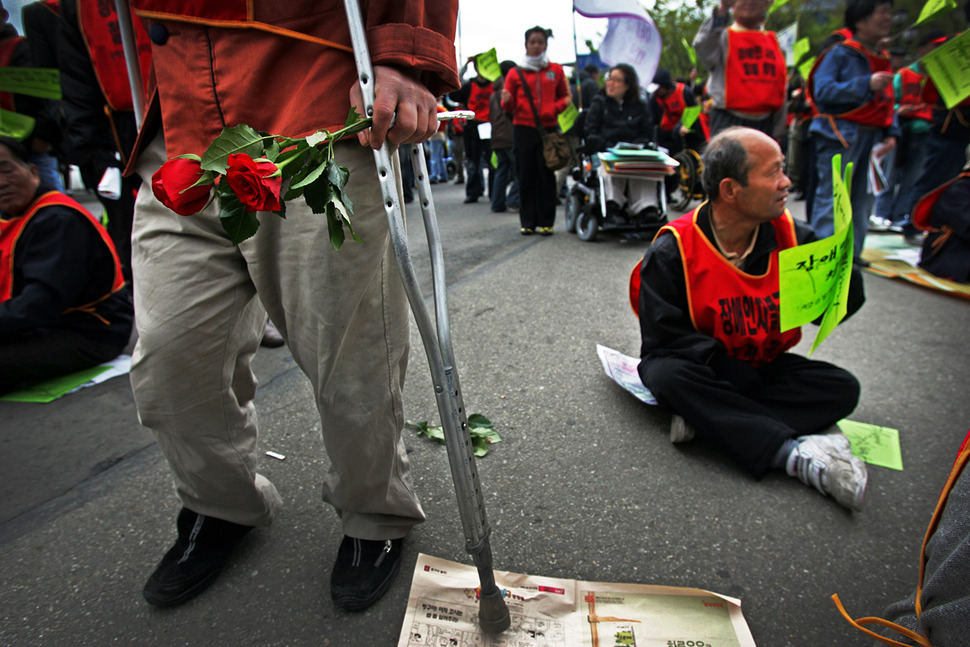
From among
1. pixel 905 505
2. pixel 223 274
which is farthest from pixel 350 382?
pixel 905 505

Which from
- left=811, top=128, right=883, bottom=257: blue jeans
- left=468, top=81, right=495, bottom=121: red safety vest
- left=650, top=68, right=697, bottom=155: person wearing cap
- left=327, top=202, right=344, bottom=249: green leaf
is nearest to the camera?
left=327, top=202, right=344, bottom=249: green leaf

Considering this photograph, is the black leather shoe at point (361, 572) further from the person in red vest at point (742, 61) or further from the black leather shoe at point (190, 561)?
the person in red vest at point (742, 61)

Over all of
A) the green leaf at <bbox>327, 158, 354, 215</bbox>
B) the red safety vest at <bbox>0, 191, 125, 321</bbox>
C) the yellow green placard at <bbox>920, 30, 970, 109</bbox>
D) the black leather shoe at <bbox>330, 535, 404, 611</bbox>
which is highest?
the yellow green placard at <bbox>920, 30, 970, 109</bbox>

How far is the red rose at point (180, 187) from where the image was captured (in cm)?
→ 94

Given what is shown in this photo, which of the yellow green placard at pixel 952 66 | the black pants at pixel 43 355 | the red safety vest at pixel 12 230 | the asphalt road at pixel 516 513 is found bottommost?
the asphalt road at pixel 516 513

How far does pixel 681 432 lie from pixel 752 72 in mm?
3431

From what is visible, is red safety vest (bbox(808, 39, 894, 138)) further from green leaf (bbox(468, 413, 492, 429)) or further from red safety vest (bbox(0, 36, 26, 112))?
red safety vest (bbox(0, 36, 26, 112))

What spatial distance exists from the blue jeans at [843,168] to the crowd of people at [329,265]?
16 mm

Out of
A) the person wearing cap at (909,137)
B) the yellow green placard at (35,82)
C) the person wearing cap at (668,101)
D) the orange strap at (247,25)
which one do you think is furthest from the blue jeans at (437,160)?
the orange strap at (247,25)

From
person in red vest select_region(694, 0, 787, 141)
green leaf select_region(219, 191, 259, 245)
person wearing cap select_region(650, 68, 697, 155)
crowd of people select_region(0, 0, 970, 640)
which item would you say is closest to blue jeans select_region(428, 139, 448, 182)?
person wearing cap select_region(650, 68, 697, 155)

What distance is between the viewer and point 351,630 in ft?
4.85

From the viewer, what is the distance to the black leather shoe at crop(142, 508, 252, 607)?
1550mm

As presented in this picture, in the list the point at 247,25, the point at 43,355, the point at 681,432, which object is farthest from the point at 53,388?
the point at 681,432

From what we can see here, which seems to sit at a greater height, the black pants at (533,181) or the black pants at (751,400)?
the black pants at (533,181)
